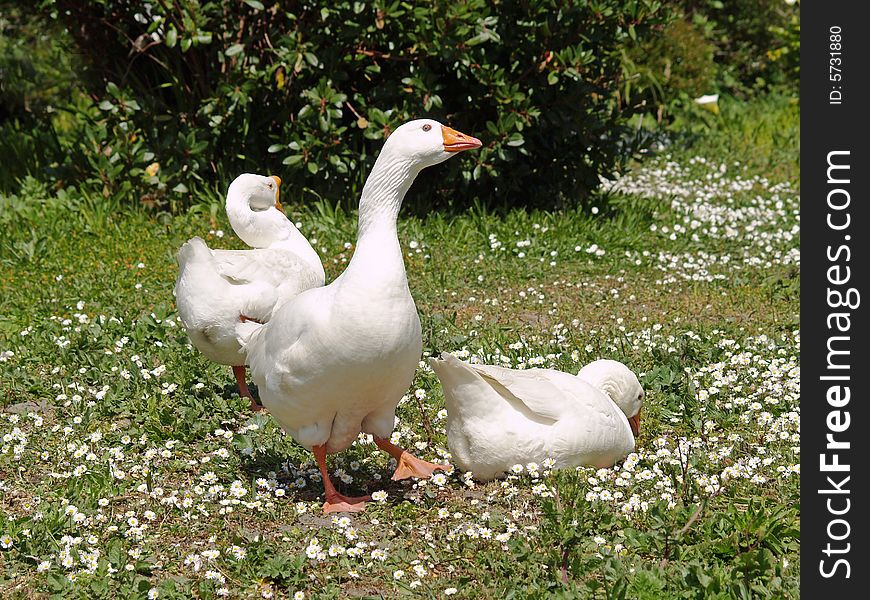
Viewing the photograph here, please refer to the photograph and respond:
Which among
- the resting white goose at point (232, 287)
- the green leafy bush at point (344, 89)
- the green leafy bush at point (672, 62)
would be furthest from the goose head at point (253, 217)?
the green leafy bush at point (672, 62)

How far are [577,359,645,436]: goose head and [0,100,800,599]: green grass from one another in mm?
200

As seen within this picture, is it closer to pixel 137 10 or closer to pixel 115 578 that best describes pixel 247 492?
pixel 115 578

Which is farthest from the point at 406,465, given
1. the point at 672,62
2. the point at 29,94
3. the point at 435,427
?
the point at 29,94

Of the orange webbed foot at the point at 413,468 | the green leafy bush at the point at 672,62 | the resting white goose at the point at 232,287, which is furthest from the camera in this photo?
the green leafy bush at the point at 672,62

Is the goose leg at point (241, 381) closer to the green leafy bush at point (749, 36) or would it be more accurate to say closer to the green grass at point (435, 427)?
the green grass at point (435, 427)

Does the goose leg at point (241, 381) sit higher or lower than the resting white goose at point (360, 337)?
lower

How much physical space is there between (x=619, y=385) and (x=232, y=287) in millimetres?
2051

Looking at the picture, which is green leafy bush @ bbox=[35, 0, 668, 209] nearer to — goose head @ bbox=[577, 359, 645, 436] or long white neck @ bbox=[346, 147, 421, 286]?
goose head @ bbox=[577, 359, 645, 436]

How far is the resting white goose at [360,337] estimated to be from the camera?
407 cm

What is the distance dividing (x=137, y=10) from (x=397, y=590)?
625cm

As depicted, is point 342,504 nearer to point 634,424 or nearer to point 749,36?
point 634,424

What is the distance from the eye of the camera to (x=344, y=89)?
8844 millimetres

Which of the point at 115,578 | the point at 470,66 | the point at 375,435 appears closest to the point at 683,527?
the point at 375,435

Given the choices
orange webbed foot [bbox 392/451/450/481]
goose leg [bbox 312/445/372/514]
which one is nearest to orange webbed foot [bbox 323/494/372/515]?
goose leg [bbox 312/445/372/514]
